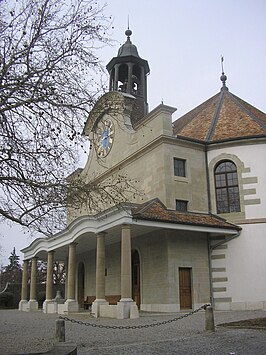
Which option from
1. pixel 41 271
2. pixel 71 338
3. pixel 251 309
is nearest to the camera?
pixel 71 338

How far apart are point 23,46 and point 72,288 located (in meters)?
15.7

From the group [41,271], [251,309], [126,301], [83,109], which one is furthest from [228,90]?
[41,271]

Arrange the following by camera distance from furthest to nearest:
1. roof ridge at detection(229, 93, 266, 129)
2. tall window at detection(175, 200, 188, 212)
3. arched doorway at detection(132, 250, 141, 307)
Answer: roof ridge at detection(229, 93, 266, 129) → arched doorway at detection(132, 250, 141, 307) → tall window at detection(175, 200, 188, 212)

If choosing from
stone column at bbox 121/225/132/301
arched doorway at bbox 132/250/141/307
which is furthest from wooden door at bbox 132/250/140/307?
stone column at bbox 121/225/132/301

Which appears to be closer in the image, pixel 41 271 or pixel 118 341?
pixel 118 341

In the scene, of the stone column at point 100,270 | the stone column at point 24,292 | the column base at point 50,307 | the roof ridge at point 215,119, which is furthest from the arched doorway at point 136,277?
the stone column at point 24,292

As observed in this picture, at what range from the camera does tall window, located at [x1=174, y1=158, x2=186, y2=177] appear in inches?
918

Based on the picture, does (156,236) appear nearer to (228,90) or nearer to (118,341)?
(118,341)

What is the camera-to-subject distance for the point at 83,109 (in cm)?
1060

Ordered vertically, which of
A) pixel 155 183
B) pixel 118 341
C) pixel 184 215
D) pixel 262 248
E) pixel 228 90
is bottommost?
pixel 118 341

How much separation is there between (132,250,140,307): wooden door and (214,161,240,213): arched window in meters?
5.19

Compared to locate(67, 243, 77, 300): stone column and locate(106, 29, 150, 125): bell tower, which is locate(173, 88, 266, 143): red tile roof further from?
locate(67, 243, 77, 300): stone column

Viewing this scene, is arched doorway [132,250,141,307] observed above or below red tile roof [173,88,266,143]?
below

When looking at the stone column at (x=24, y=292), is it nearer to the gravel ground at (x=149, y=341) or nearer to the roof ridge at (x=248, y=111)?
the gravel ground at (x=149, y=341)
